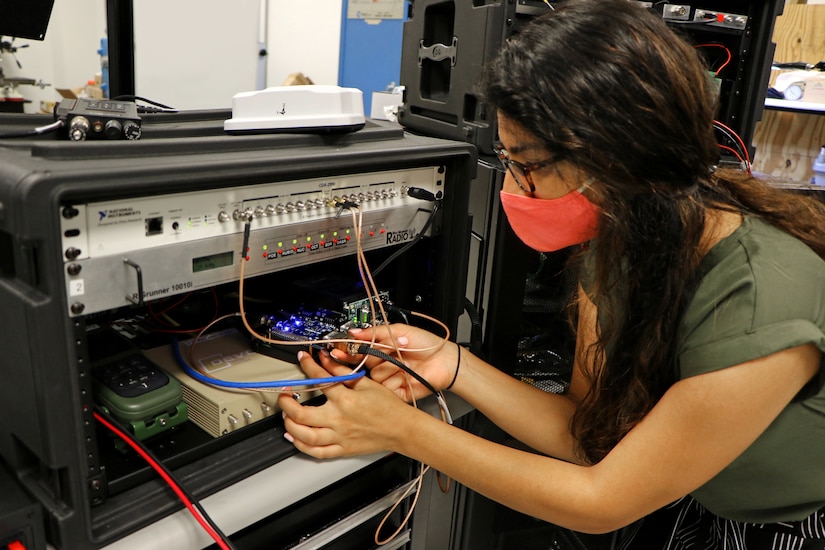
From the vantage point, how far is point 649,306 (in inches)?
28.3

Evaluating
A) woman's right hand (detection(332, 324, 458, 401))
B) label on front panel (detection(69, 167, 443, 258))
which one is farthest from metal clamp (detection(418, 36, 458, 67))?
woman's right hand (detection(332, 324, 458, 401))

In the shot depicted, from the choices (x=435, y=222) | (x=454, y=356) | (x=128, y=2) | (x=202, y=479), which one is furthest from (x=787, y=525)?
(x=128, y=2)

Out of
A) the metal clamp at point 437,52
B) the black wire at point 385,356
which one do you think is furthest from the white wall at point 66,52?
the black wire at point 385,356

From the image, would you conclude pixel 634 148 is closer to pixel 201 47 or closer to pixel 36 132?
pixel 36 132

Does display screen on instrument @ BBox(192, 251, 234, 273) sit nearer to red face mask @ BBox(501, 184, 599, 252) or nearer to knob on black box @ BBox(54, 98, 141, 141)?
knob on black box @ BBox(54, 98, 141, 141)

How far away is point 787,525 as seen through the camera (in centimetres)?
78

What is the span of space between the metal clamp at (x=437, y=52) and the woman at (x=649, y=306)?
0.38 m

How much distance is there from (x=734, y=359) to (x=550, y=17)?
15.8 inches

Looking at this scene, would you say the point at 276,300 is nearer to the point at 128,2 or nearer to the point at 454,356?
the point at 454,356

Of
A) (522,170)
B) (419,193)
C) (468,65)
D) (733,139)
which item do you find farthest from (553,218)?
(733,139)

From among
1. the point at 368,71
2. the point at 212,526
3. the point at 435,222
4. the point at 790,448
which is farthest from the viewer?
the point at 368,71

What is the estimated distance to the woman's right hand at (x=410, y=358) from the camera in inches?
33.2

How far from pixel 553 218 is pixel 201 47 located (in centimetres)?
338

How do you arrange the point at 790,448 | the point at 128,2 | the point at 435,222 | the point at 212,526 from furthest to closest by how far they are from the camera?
the point at 128,2 → the point at 435,222 → the point at 790,448 → the point at 212,526
